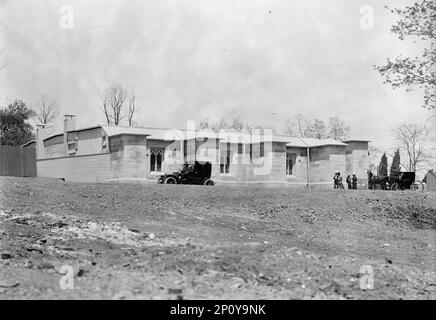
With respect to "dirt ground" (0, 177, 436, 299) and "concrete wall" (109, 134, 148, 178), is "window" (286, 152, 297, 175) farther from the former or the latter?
"dirt ground" (0, 177, 436, 299)

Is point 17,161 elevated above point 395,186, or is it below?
above

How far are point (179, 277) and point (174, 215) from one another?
7.29m

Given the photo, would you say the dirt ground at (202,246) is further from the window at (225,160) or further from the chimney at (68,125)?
the chimney at (68,125)

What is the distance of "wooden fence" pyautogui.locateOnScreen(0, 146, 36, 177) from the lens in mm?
25855

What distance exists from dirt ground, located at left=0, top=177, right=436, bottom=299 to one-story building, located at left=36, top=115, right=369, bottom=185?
1422cm

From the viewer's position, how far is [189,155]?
38469 mm

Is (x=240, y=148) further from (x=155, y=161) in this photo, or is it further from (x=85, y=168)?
(x=85, y=168)

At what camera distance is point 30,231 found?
12.2m

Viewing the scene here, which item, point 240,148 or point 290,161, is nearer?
point 240,148

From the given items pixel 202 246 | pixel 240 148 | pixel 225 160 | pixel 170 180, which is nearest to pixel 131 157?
pixel 170 180

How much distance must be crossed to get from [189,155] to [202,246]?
2685 centimetres
